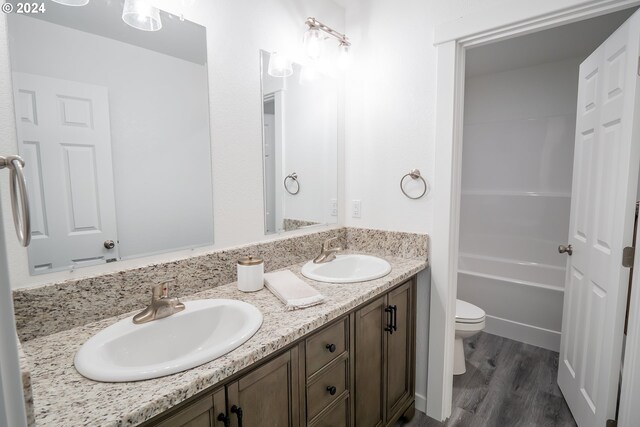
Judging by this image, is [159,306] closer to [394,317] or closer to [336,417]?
[336,417]

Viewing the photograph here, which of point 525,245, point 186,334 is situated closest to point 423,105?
point 186,334

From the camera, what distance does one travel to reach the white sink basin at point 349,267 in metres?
1.61

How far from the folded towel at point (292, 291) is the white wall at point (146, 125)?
324 millimetres

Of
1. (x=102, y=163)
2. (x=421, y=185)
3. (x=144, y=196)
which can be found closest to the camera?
(x=102, y=163)

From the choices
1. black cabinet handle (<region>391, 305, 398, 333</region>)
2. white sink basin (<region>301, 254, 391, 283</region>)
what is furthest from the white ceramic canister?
black cabinet handle (<region>391, 305, 398, 333</region>)

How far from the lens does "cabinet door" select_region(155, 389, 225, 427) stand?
71 centimetres

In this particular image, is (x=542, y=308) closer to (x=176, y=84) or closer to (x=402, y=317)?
(x=402, y=317)

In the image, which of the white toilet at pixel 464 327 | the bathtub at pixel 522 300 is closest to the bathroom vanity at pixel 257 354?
the white toilet at pixel 464 327

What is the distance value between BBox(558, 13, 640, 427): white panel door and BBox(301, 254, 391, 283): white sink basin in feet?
3.16

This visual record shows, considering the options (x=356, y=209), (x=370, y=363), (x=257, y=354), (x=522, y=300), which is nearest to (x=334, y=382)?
(x=370, y=363)

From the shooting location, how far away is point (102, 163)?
104cm

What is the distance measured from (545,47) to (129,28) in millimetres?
2803

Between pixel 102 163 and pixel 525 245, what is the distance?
11.2 ft

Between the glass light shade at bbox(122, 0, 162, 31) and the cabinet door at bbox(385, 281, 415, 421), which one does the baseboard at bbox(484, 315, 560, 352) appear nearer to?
the cabinet door at bbox(385, 281, 415, 421)
